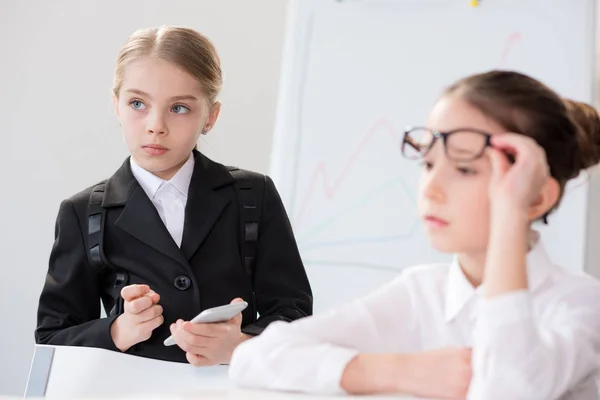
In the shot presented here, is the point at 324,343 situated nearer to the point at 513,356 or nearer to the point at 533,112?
the point at 513,356

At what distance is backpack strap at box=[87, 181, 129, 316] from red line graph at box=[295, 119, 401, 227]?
0.87 metres

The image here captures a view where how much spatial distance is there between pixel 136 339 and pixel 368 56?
126 centimetres

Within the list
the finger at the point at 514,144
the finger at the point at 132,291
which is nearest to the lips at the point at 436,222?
the finger at the point at 514,144

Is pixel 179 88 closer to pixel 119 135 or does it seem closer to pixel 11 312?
pixel 119 135

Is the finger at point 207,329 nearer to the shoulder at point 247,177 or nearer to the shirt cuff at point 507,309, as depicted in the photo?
the shoulder at point 247,177

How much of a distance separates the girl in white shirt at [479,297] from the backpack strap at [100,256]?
576 millimetres

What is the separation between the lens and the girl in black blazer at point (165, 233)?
4.60 ft

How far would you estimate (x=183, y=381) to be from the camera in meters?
1.10

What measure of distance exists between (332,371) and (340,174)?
145 centimetres

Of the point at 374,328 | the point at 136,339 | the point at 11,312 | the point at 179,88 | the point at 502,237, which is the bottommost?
the point at 11,312

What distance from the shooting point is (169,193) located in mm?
1499

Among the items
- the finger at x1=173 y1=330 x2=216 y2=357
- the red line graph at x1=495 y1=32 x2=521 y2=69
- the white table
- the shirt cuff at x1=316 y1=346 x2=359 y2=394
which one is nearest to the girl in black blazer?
the finger at x1=173 y1=330 x2=216 y2=357

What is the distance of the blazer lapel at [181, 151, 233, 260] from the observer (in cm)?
144

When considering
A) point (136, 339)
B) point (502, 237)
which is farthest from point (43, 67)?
point (502, 237)
